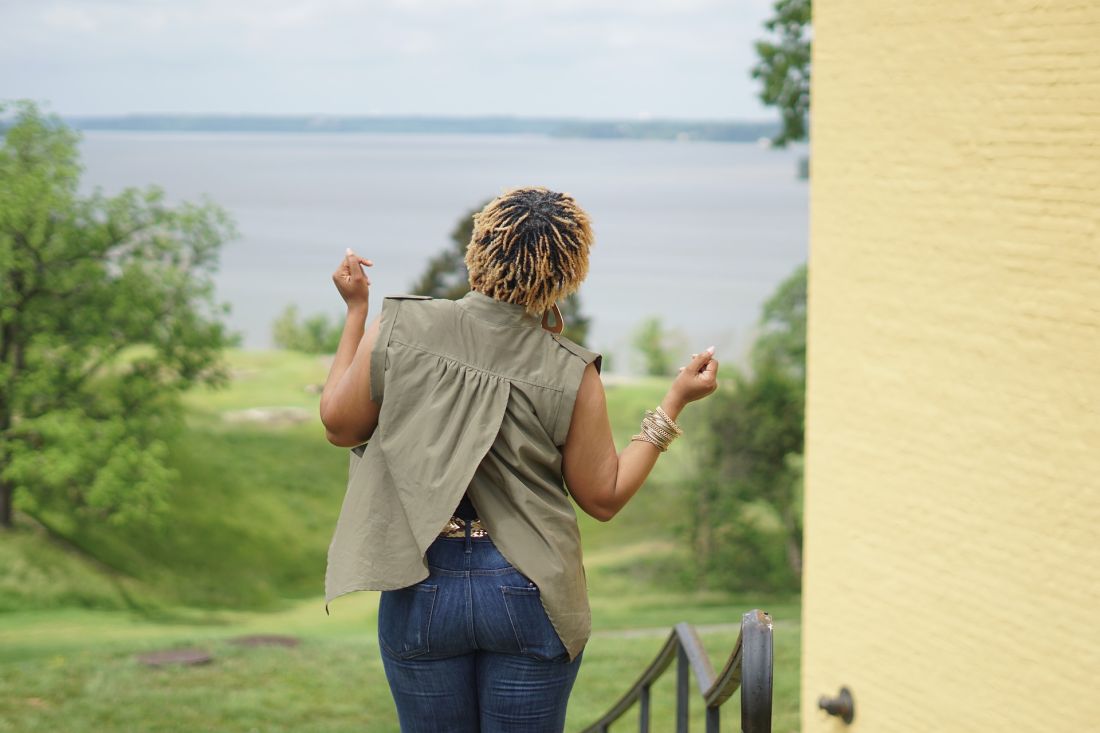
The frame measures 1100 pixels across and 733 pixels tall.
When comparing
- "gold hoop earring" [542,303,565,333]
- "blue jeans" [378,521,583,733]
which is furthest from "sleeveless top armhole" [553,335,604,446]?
"blue jeans" [378,521,583,733]

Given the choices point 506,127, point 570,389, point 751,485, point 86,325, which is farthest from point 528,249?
point 506,127

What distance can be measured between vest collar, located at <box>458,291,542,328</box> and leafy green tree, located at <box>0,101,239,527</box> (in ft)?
45.7

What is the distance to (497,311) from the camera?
6.95 feet

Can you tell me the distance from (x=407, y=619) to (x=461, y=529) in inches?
6.7

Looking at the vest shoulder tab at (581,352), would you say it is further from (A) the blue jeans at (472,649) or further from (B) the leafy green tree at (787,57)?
(B) the leafy green tree at (787,57)

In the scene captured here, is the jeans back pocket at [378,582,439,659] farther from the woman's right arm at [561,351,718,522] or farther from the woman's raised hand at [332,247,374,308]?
the woman's raised hand at [332,247,374,308]

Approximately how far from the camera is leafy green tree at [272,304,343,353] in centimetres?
2259

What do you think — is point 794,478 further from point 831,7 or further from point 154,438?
point 831,7

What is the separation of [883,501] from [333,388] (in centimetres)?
452

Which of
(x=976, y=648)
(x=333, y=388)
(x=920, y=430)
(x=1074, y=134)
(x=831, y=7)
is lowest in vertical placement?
(x=976, y=648)

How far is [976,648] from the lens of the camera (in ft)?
18.3

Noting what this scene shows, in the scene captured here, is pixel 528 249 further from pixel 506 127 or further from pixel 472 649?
pixel 506 127

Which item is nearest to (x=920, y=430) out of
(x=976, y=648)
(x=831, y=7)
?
(x=976, y=648)

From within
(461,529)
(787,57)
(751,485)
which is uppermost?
(787,57)
